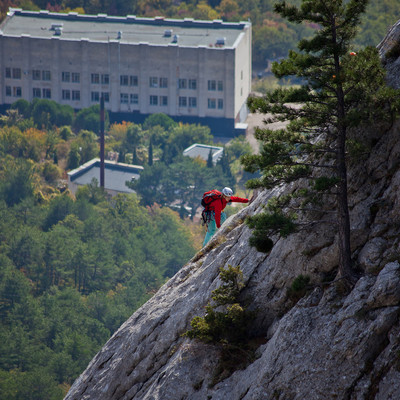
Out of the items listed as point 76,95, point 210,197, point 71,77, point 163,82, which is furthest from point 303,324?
point 76,95

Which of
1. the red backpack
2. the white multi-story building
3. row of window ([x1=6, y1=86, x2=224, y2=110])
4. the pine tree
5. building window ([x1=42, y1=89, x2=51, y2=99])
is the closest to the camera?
the pine tree

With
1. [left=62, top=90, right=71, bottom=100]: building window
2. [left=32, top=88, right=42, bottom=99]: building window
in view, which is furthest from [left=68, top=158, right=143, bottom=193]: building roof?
[left=32, top=88, right=42, bottom=99]: building window

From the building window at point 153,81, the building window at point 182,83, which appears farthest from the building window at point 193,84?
the building window at point 153,81

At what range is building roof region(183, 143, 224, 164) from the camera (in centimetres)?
15630

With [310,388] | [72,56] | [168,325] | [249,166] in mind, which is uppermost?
[249,166]

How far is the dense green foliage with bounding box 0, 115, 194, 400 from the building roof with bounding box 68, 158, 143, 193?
4.43 meters

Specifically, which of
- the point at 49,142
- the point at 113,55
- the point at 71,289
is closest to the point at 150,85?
the point at 113,55

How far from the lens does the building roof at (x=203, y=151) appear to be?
15630 centimetres

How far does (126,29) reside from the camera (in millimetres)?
186125

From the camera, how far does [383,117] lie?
19.9 meters

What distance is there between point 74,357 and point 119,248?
104ft

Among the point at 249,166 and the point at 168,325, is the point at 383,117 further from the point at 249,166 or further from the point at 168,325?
the point at 168,325

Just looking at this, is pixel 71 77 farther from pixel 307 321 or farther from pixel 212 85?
pixel 307 321

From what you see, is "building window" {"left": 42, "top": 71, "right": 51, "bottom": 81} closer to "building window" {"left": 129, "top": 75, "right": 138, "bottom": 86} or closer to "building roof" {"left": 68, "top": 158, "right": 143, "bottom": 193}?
"building window" {"left": 129, "top": 75, "right": 138, "bottom": 86}
